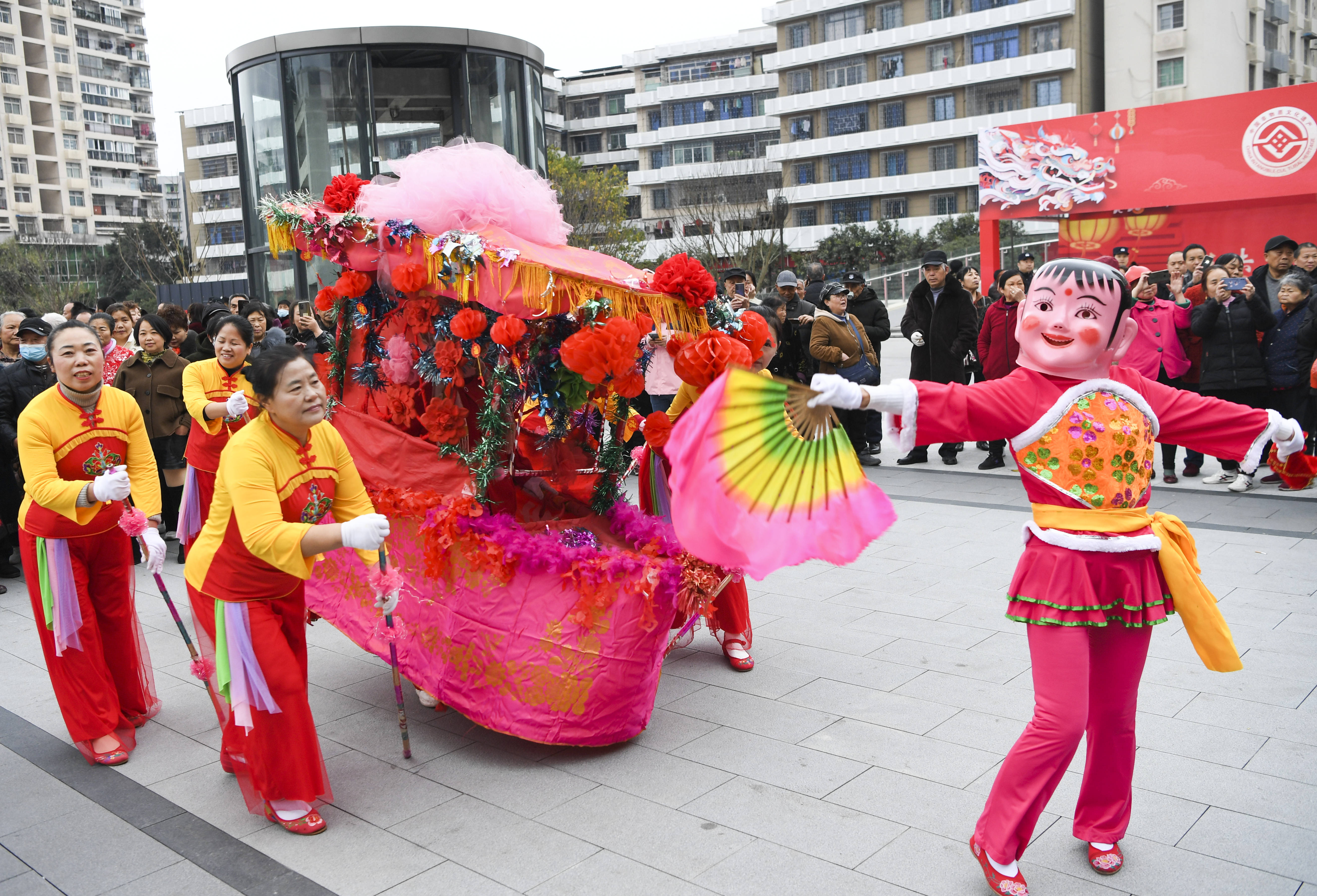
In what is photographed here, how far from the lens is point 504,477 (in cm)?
460

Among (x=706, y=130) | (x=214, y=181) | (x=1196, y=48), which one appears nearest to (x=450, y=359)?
(x=1196, y=48)

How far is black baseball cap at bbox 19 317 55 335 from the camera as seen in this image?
679 cm

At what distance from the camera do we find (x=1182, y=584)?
2.88 m

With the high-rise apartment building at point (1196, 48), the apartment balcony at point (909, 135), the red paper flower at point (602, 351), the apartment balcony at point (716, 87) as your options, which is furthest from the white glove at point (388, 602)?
the apartment balcony at point (716, 87)

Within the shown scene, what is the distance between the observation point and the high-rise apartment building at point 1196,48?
3791cm

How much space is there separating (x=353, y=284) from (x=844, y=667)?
113 inches

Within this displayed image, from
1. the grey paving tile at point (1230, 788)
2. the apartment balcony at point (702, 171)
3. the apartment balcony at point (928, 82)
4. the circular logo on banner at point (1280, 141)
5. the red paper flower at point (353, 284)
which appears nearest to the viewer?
the grey paving tile at point (1230, 788)

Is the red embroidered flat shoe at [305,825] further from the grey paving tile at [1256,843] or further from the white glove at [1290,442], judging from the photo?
the white glove at [1290,442]

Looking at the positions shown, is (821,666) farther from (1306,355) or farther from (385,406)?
(1306,355)

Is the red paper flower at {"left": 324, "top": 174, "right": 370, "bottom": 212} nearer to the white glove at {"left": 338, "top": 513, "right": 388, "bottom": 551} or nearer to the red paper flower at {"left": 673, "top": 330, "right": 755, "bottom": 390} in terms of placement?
the red paper flower at {"left": 673, "top": 330, "right": 755, "bottom": 390}

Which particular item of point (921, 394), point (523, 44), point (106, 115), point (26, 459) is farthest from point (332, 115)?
point (106, 115)

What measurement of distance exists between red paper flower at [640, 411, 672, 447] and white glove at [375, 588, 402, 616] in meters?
1.20

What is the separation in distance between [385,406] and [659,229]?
44886 mm

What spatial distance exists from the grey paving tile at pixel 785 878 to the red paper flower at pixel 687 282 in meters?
2.02
